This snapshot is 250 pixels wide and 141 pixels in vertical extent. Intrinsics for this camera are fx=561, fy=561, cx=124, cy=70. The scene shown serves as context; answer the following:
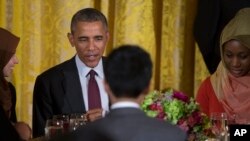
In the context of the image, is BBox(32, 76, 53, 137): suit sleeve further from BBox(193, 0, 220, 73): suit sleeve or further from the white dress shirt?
BBox(193, 0, 220, 73): suit sleeve

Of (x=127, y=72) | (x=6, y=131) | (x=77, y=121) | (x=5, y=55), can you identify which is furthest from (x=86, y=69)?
(x=127, y=72)

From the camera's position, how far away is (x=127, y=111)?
158 centimetres

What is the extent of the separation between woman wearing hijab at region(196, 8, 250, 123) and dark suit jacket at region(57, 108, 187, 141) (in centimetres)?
134

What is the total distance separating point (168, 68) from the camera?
400cm

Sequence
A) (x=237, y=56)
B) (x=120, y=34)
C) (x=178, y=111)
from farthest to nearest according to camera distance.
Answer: (x=120, y=34) → (x=237, y=56) → (x=178, y=111)

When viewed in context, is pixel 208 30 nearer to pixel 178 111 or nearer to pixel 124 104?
pixel 178 111

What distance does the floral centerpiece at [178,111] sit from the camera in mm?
2119

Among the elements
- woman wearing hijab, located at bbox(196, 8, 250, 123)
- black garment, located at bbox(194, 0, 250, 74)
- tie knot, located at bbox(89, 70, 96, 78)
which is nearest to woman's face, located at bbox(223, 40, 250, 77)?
woman wearing hijab, located at bbox(196, 8, 250, 123)

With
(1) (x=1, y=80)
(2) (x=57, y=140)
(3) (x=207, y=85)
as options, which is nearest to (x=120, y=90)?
(2) (x=57, y=140)

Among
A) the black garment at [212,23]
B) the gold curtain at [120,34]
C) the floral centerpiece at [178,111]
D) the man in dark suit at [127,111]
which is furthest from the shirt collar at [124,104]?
the gold curtain at [120,34]

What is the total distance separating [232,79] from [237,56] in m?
0.15

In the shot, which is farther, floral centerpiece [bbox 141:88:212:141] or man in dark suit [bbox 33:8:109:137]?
man in dark suit [bbox 33:8:109:137]

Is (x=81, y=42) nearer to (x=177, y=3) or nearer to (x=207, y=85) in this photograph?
(x=207, y=85)

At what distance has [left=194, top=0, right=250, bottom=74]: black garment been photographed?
11.4 ft
